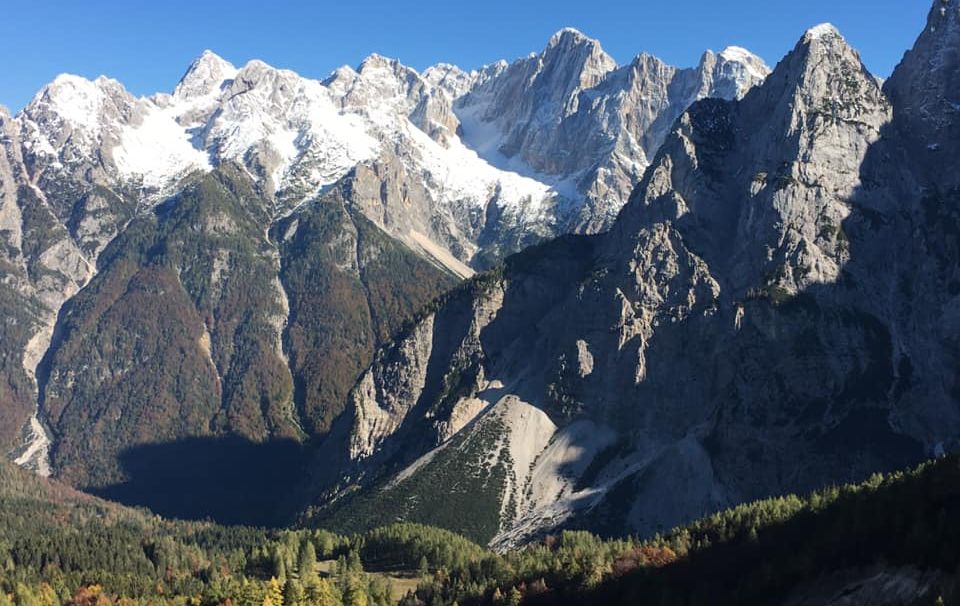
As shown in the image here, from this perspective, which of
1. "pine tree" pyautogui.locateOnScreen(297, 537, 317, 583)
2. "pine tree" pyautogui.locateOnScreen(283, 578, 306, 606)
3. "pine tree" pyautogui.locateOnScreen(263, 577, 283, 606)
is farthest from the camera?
"pine tree" pyautogui.locateOnScreen(297, 537, 317, 583)

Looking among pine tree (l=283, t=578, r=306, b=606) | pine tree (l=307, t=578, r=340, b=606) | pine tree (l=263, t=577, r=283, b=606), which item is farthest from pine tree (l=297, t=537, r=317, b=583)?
pine tree (l=283, t=578, r=306, b=606)

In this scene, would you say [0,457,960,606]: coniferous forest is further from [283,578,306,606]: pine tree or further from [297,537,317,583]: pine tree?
[297,537,317,583]: pine tree

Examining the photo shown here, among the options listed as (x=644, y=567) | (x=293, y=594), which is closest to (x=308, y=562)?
(x=293, y=594)

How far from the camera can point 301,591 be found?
138 meters

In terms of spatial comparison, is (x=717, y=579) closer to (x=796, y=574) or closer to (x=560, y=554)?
(x=796, y=574)

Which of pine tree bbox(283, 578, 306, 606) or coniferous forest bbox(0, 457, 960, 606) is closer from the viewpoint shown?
coniferous forest bbox(0, 457, 960, 606)

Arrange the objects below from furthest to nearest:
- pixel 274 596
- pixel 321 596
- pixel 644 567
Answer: pixel 321 596, pixel 644 567, pixel 274 596

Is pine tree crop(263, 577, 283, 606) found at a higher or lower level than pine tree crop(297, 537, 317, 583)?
lower

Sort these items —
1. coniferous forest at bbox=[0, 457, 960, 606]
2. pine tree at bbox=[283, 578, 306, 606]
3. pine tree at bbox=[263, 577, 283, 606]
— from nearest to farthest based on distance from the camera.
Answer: coniferous forest at bbox=[0, 457, 960, 606] < pine tree at bbox=[263, 577, 283, 606] < pine tree at bbox=[283, 578, 306, 606]

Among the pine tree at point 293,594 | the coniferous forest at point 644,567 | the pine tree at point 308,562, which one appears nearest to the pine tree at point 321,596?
the coniferous forest at point 644,567

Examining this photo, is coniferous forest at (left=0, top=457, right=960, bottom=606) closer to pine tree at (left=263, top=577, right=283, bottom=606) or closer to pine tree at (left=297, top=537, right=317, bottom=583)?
pine tree at (left=263, top=577, right=283, bottom=606)

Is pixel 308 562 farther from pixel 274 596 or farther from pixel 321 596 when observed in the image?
pixel 274 596

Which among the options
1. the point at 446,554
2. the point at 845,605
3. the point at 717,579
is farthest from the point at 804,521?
the point at 446,554

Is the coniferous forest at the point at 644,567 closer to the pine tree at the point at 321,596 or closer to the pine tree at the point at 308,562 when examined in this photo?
the pine tree at the point at 321,596
